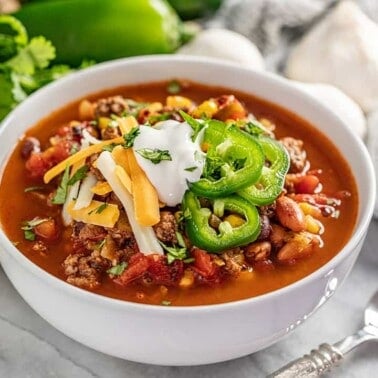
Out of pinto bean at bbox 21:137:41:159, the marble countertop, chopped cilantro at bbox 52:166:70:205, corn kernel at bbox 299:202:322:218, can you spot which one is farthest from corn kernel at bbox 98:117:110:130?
corn kernel at bbox 299:202:322:218

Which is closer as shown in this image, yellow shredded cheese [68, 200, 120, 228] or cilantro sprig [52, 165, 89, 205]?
yellow shredded cheese [68, 200, 120, 228]

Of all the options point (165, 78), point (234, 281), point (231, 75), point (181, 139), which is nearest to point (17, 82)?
point (165, 78)

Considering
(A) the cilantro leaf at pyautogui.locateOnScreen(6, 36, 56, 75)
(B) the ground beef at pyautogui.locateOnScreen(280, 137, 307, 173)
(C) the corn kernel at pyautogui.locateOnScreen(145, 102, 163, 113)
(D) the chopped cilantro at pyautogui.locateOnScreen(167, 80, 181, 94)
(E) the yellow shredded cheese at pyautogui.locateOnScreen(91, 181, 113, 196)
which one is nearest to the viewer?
(E) the yellow shredded cheese at pyautogui.locateOnScreen(91, 181, 113, 196)

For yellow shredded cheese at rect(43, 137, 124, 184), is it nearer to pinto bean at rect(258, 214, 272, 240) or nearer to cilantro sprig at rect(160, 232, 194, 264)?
cilantro sprig at rect(160, 232, 194, 264)

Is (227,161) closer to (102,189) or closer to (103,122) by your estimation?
(102,189)

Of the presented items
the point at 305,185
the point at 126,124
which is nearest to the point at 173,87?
the point at 126,124

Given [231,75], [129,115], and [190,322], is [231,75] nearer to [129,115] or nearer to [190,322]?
[129,115]

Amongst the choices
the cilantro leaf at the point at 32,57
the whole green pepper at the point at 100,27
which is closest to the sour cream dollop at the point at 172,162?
the cilantro leaf at the point at 32,57
